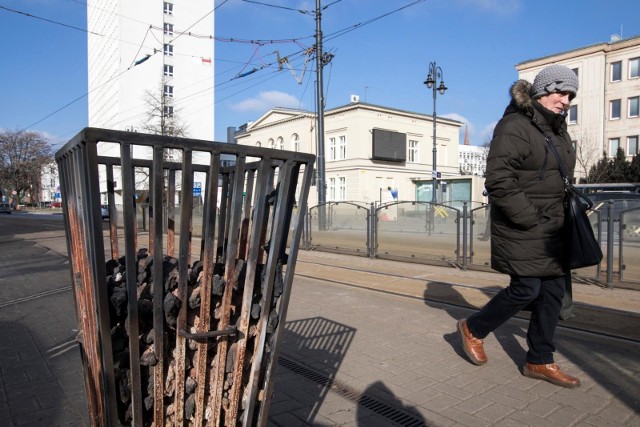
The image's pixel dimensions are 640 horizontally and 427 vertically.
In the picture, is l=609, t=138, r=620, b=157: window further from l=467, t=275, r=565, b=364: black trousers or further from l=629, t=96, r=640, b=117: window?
l=467, t=275, r=565, b=364: black trousers

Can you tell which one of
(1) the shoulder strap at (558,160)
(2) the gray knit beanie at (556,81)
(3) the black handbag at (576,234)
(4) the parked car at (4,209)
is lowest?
(4) the parked car at (4,209)

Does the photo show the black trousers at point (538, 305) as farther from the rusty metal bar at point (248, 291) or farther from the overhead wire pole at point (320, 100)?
the overhead wire pole at point (320, 100)

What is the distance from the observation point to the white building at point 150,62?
183 feet

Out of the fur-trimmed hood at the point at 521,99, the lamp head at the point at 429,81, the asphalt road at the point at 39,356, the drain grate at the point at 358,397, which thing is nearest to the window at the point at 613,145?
the lamp head at the point at 429,81

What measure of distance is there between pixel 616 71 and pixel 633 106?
369 centimetres

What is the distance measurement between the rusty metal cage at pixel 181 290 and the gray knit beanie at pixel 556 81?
2.20m

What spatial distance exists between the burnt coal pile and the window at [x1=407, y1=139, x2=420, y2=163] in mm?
47351

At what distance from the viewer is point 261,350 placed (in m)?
2.21

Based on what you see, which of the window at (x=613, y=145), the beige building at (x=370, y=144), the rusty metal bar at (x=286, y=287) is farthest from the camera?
the window at (x=613, y=145)

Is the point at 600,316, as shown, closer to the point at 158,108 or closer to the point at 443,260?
the point at 443,260

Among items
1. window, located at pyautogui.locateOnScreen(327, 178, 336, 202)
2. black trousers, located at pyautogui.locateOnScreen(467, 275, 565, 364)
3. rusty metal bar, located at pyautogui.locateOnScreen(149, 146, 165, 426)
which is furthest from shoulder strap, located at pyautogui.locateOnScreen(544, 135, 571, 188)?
window, located at pyautogui.locateOnScreen(327, 178, 336, 202)

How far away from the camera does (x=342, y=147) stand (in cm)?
4531

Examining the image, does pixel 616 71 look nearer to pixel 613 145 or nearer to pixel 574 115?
pixel 574 115

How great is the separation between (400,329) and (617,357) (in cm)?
200
